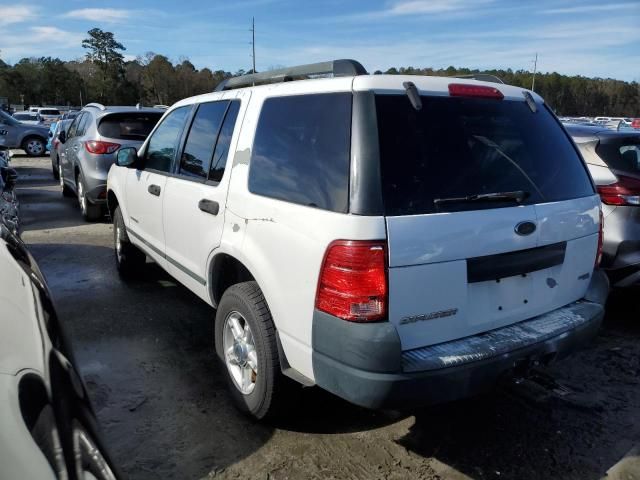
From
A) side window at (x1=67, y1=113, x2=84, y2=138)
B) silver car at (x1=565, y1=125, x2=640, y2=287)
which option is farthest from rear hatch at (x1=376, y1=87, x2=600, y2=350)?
side window at (x1=67, y1=113, x2=84, y2=138)

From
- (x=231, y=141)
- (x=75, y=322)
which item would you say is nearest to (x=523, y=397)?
(x=231, y=141)

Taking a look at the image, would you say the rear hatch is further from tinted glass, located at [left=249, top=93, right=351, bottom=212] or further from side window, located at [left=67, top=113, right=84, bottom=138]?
side window, located at [left=67, top=113, right=84, bottom=138]

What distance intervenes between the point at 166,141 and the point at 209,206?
4.50 ft

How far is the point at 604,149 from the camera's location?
16.0ft

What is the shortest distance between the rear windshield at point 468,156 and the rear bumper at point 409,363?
1.93 ft

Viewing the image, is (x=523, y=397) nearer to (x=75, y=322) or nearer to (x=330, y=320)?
(x=330, y=320)

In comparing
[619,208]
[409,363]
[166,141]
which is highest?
[166,141]

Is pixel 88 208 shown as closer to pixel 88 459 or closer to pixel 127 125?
pixel 127 125

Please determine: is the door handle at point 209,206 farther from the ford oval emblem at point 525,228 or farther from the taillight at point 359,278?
the ford oval emblem at point 525,228

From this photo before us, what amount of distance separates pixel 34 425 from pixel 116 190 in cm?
440

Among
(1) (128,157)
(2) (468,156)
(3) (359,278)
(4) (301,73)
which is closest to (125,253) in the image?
(1) (128,157)

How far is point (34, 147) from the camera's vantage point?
2020 cm

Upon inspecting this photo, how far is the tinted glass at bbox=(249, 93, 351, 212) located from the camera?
242cm

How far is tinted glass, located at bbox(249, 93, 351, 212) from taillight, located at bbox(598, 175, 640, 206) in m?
3.20
